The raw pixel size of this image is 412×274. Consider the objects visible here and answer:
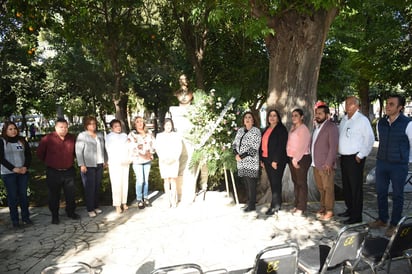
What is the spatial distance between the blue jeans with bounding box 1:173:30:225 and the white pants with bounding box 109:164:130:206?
1.51 metres

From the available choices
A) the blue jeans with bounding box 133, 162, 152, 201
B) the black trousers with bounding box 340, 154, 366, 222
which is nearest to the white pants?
the blue jeans with bounding box 133, 162, 152, 201

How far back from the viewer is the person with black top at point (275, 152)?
5594 mm

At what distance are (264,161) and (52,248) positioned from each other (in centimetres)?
378

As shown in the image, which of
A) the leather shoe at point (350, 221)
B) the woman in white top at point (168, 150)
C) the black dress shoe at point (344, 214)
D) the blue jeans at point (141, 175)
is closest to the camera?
the leather shoe at point (350, 221)

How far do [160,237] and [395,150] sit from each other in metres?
3.74

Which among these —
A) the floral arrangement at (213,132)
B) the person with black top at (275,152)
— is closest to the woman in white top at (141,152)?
the floral arrangement at (213,132)

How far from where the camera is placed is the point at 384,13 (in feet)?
43.9

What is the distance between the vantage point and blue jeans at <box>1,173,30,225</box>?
18.2ft

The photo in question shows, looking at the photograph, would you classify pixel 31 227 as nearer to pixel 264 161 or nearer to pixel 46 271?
pixel 46 271

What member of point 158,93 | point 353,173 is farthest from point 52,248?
point 158,93

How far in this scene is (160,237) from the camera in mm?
5059

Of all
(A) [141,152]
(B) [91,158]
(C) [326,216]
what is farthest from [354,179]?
(B) [91,158]

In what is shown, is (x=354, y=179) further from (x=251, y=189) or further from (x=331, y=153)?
(x=251, y=189)

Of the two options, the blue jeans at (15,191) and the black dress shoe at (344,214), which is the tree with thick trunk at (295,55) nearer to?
the black dress shoe at (344,214)
